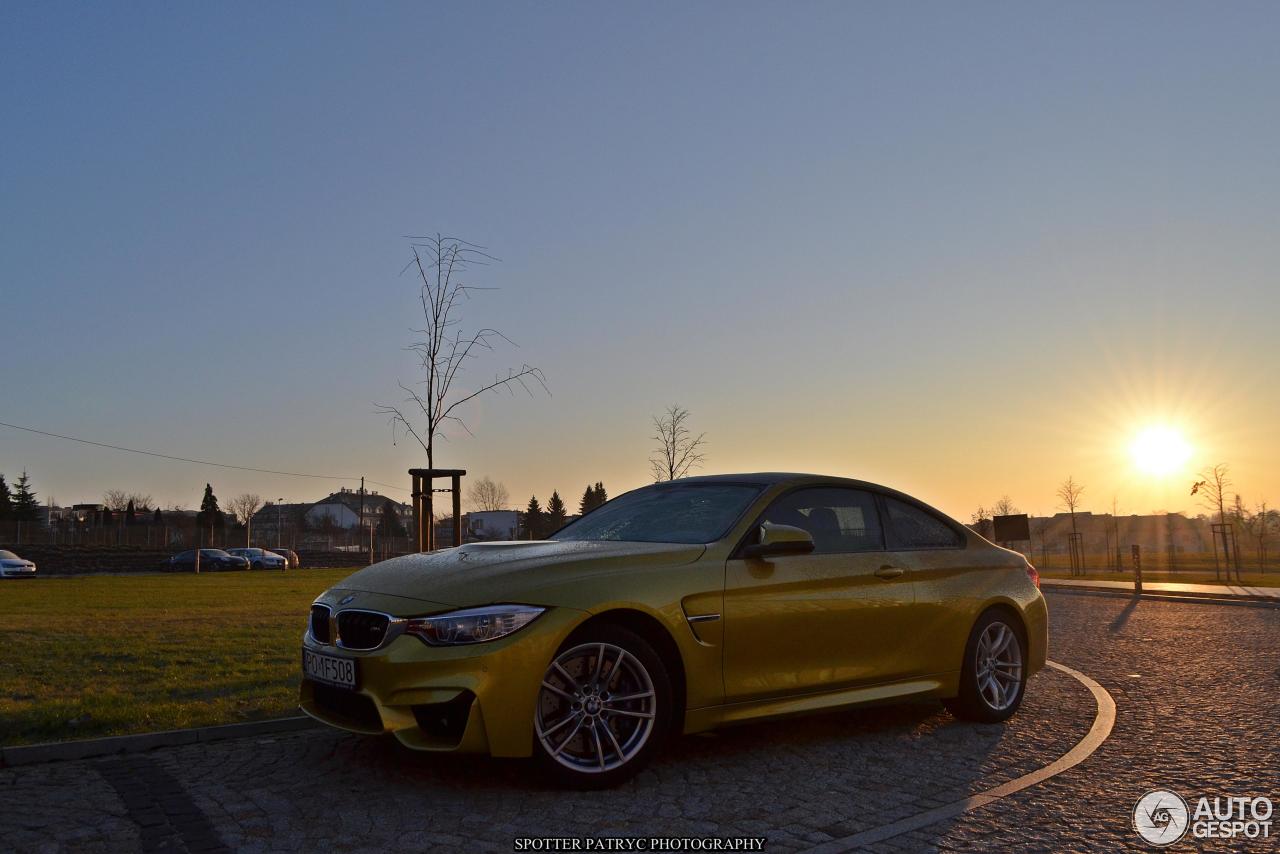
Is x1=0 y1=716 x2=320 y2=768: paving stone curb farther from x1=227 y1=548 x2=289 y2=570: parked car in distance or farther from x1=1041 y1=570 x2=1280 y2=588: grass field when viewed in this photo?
x1=227 y1=548 x2=289 y2=570: parked car in distance

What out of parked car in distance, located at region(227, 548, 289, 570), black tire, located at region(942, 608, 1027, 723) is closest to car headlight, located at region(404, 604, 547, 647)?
black tire, located at region(942, 608, 1027, 723)

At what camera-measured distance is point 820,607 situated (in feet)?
18.6

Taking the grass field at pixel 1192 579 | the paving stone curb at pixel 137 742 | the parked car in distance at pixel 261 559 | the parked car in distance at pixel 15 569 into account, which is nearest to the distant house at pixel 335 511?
the parked car in distance at pixel 261 559

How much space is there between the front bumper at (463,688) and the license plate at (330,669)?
11 centimetres

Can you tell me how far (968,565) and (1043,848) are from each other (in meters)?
2.93

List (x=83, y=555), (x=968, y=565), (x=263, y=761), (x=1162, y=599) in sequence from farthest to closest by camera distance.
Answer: (x=83, y=555)
(x=1162, y=599)
(x=968, y=565)
(x=263, y=761)

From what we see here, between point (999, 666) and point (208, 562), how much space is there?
53.2 m

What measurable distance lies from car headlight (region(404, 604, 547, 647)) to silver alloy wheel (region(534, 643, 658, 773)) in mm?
275

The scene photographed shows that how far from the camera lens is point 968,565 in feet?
22.0

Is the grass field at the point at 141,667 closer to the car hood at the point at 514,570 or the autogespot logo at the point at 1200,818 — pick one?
the car hood at the point at 514,570

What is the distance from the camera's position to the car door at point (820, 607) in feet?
17.4

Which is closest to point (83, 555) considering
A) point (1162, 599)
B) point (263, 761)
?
point (1162, 599)

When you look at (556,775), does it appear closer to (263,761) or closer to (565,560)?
(565,560)

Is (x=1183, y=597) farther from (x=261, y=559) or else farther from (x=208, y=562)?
(x=261, y=559)
